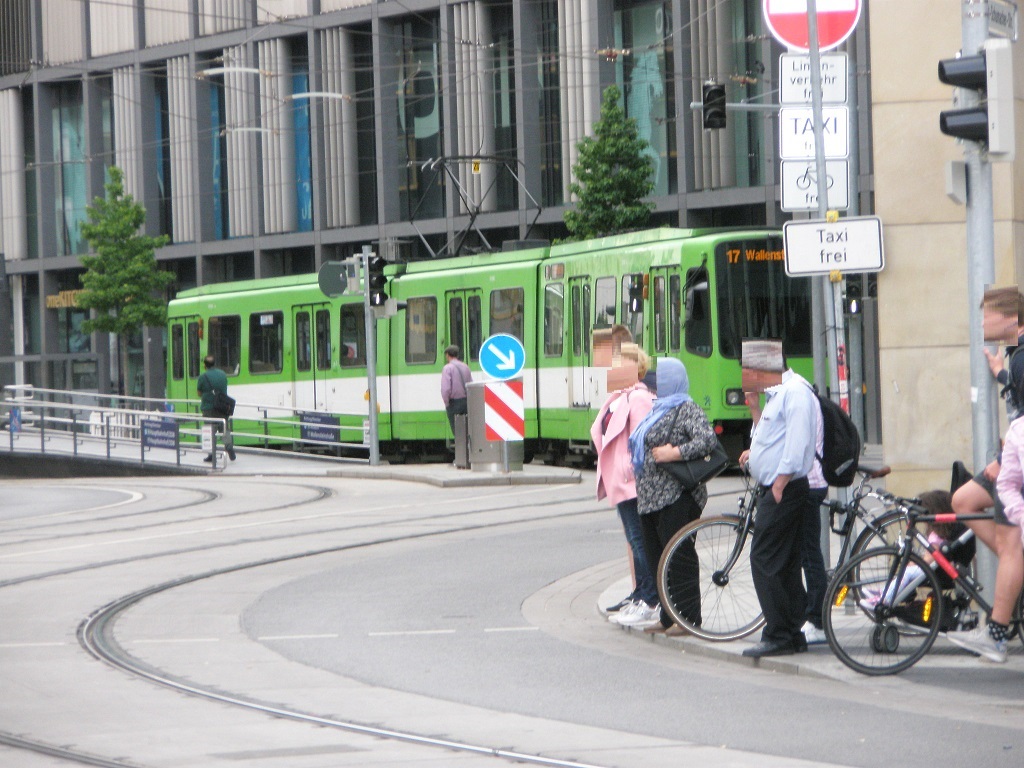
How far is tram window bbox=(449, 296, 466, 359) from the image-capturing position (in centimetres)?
2897

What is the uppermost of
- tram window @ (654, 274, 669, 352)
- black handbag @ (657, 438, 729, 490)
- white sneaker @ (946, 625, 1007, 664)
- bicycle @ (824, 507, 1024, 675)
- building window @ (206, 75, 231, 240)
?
building window @ (206, 75, 231, 240)

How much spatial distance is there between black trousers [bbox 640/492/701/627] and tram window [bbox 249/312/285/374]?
77.4 ft

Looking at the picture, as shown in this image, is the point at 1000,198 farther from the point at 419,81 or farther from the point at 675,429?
the point at 419,81

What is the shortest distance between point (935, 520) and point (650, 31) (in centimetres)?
3240

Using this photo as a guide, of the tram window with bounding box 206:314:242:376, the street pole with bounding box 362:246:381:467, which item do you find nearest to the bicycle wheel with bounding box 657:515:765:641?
the street pole with bounding box 362:246:381:467

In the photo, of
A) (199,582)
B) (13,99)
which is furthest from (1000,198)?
(13,99)

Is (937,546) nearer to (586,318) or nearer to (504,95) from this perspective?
(586,318)

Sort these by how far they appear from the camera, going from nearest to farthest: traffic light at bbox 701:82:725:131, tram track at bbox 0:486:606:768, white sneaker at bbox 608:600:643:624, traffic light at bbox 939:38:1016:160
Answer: tram track at bbox 0:486:606:768, traffic light at bbox 939:38:1016:160, white sneaker at bbox 608:600:643:624, traffic light at bbox 701:82:725:131

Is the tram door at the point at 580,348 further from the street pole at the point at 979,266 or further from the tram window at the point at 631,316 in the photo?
the street pole at the point at 979,266

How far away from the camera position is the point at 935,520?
8.65m

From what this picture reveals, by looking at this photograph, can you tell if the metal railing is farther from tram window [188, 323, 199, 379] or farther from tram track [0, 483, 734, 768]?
tram track [0, 483, 734, 768]

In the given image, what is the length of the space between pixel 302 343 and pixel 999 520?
25204 mm

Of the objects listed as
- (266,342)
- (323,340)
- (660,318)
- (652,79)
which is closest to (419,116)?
(652,79)

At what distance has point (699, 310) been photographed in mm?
23844
